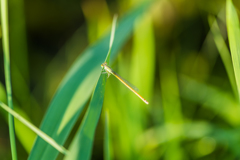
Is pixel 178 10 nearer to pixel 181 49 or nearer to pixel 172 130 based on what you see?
pixel 181 49

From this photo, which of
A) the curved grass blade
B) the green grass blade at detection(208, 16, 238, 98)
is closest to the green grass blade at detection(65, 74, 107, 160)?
the curved grass blade

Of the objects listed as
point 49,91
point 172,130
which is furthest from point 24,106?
point 172,130

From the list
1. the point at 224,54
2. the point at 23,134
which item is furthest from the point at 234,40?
the point at 23,134

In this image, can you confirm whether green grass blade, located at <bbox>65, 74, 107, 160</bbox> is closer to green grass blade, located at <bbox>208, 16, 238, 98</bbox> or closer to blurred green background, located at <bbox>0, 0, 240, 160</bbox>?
blurred green background, located at <bbox>0, 0, 240, 160</bbox>

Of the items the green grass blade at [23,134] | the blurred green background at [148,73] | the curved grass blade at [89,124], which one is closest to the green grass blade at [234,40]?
the curved grass blade at [89,124]

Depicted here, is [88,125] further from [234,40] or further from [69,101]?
[234,40]
